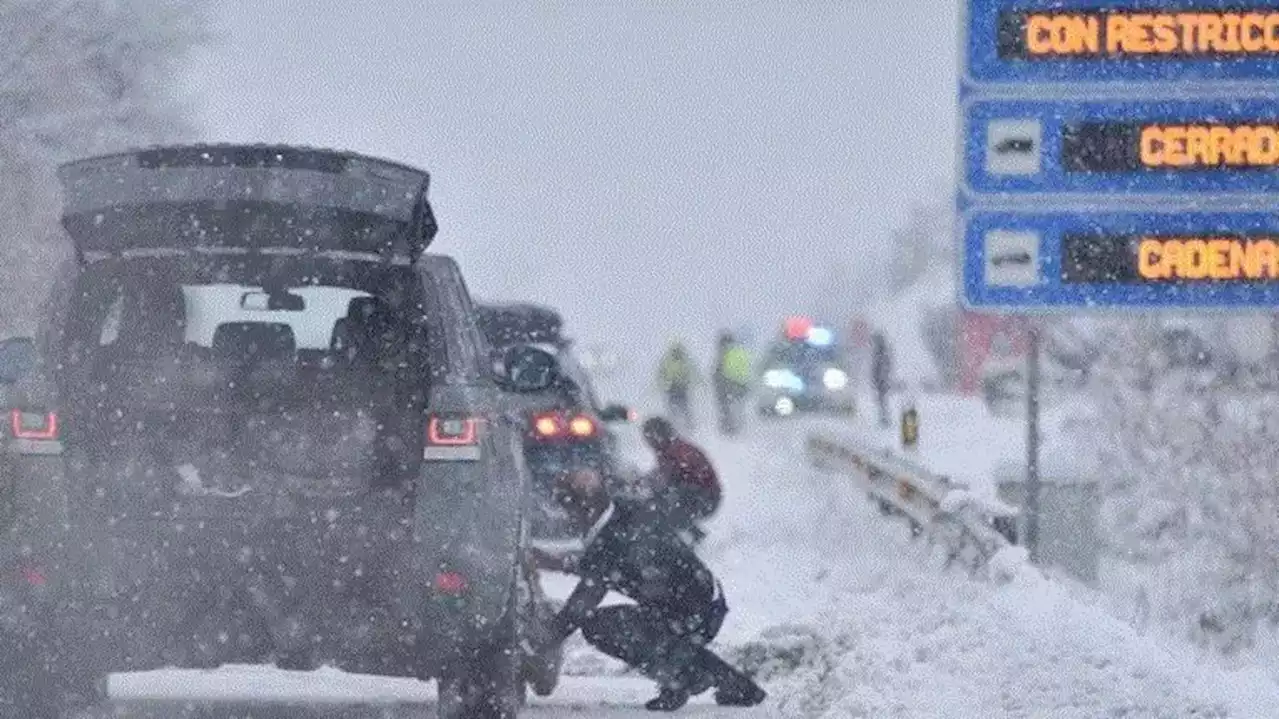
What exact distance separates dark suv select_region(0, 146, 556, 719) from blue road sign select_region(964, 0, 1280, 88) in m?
7.40

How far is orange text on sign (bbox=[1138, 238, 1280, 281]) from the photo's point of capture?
17.0 meters

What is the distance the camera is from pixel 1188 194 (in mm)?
16922

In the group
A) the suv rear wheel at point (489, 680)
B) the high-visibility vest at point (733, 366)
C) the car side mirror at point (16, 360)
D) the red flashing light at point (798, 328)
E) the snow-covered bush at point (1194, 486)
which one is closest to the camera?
the car side mirror at point (16, 360)

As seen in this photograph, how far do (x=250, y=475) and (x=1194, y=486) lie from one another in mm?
20574

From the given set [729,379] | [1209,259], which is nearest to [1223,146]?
[1209,259]

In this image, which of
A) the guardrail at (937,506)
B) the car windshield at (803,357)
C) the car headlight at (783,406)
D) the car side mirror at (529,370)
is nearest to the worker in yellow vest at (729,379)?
the car headlight at (783,406)

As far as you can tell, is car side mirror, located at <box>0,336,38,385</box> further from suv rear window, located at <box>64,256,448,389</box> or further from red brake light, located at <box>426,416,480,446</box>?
red brake light, located at <box>426,416,480,446</box>

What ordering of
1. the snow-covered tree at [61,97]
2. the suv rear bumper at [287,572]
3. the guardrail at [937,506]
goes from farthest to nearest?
the snow-covered tree at [61,97] < the guardrail at [937,506] < the suv rear bumper at [287,572]

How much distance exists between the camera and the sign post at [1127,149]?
666 inches

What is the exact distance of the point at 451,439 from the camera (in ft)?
33.6

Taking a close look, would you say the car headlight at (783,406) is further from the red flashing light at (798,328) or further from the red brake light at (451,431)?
the red brake light at (451,431)

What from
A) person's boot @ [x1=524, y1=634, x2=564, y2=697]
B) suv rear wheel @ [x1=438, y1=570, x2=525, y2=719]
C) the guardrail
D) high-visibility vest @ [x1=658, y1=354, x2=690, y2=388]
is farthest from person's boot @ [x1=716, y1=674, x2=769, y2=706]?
high-visibility vest @ [x1=658, y1=354, x2=690, y2=388]

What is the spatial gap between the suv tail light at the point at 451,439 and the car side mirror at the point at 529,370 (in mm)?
1322

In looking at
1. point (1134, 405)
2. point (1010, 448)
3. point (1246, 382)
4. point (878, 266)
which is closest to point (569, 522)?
point (1246, 382)
